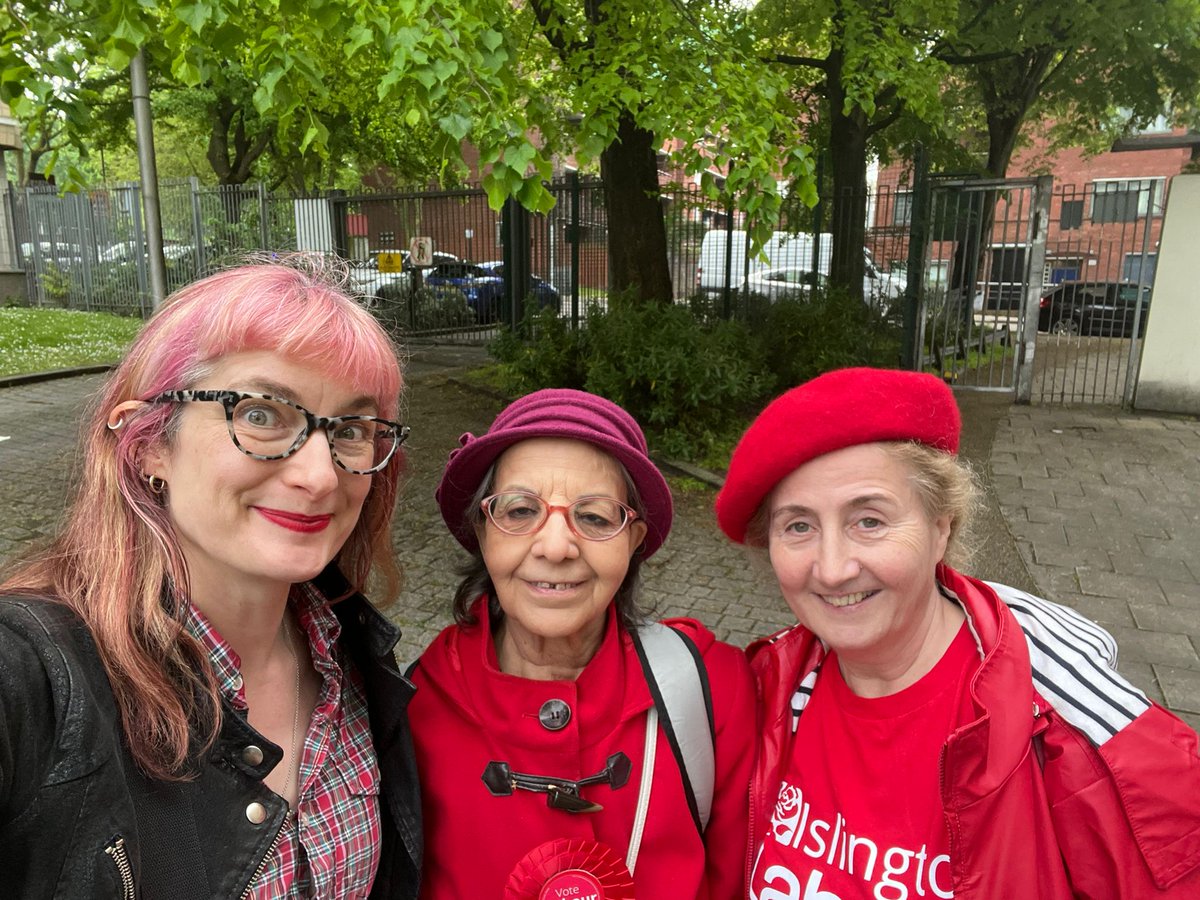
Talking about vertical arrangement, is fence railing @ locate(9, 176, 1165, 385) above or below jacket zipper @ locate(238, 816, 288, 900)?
above

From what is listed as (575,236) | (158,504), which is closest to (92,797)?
(158,504)

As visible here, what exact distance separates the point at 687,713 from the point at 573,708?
0.23 meters

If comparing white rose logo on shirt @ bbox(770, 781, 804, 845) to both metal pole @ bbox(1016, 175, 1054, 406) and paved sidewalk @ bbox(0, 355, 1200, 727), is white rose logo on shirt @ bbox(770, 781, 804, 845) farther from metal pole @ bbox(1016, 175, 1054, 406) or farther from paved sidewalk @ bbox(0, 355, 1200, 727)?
metal pole @ bbox(1016, 175, 1054, 406)

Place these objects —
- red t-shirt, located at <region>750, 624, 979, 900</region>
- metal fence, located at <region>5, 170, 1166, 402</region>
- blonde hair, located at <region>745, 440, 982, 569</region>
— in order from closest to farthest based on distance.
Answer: red t-shirt, located at <region>750, 624, 979, 900</region>, blonde hair, located at <region>745, 440, 982, 569</region>, metal fence, located at <region>5, 170, 1166, 402</region>

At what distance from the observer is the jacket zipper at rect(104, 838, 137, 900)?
1189 millimetres

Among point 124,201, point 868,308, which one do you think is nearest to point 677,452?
point 868,308

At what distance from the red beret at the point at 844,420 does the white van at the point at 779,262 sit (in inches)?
380

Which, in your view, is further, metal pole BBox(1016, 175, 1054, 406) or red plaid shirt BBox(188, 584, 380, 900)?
metal pole BBox(1016, 175, 1054, 406)

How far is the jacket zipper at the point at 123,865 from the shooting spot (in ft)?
3.90

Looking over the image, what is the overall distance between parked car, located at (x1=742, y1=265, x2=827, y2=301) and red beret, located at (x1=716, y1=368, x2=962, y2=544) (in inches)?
380

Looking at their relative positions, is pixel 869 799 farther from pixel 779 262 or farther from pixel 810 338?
pixel 779 262

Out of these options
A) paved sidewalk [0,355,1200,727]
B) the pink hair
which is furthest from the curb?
the pink hair

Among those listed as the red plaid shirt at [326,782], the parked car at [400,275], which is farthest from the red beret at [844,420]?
the parked car at [400,275]

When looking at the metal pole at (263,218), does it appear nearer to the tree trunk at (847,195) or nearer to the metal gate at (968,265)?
the tree trunk at (847,195)
